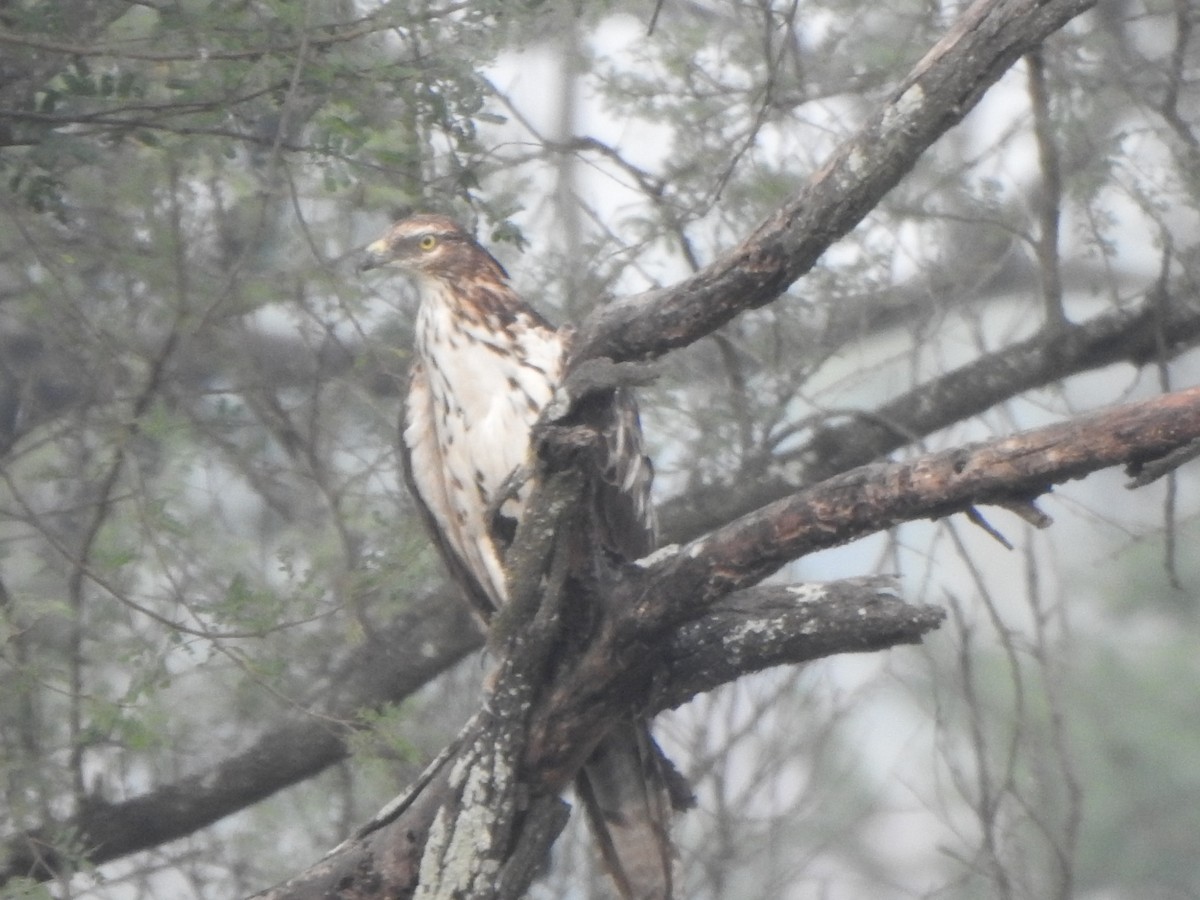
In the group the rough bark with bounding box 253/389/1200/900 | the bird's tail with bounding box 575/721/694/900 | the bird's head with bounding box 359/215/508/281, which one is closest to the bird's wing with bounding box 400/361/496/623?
the bird's head with bounding box 359/215/508/281

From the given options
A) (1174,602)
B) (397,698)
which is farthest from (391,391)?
(1174,602)

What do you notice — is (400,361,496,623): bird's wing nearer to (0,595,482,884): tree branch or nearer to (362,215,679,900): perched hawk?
(362,215,679,900): perched hawk

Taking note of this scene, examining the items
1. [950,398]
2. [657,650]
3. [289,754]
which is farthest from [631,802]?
[950,398]

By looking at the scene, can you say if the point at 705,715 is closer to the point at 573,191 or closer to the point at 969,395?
the point at 969,395

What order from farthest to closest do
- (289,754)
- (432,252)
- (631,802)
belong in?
(289,754), (432,252), (631,802)

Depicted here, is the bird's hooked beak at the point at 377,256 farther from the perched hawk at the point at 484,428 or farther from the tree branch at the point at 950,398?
the tree branch at the point at 950,398

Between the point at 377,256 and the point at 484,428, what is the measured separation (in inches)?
26.7

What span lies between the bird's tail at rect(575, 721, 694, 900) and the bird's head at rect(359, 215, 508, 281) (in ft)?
4.32

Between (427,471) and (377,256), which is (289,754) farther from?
(377,256)

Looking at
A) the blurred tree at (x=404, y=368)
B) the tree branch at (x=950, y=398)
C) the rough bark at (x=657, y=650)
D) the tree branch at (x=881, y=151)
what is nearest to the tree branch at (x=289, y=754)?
the blurred tree at (x=404, y=368)

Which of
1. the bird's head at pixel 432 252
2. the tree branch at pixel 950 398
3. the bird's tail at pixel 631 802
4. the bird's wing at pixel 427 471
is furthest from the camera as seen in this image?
the tree branch at pixel 950 398

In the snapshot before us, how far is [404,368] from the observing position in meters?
5.48

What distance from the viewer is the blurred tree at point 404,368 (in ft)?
14.8

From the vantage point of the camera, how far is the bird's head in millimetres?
4734
